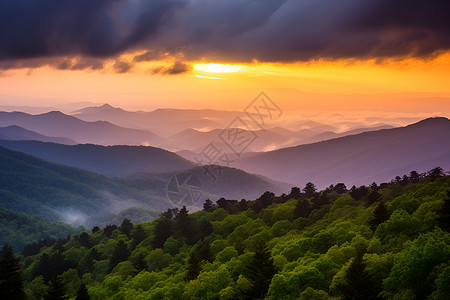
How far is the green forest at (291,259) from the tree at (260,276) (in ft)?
0.47

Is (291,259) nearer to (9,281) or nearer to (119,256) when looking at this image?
(9,281)

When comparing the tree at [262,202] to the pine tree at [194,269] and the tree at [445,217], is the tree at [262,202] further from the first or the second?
the tree at [445,217]

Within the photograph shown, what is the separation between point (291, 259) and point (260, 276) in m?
15.5

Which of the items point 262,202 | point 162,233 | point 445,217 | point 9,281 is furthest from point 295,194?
point 9,281

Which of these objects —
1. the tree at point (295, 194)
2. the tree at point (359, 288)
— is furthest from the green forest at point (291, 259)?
the tree at point (295, 194)

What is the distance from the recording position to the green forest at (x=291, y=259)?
Result: 1773 inches

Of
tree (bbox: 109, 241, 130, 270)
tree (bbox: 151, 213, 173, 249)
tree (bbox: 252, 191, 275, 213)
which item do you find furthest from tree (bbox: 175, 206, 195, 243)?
tree (bbox: 252, 191, 275, 213)

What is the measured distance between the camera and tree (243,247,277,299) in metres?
57.4

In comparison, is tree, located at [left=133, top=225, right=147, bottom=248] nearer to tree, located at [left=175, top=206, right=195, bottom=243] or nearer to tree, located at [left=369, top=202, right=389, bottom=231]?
tree, located at [left=175, top=206, right=195, bottom=243]

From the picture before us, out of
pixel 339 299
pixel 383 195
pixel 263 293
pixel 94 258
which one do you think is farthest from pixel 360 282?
pixel 94 258

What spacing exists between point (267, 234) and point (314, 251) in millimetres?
36628

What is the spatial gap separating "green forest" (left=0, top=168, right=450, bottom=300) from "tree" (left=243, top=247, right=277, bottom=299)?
0.14 metres

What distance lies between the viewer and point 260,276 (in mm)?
57875

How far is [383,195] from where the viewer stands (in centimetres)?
12212
